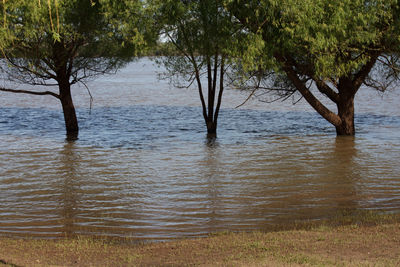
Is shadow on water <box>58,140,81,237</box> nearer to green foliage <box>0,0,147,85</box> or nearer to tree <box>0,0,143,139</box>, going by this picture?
tree <box>0,0,143,139</box>

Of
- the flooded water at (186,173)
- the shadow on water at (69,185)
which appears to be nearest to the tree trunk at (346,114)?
the flooded water at (186,173)

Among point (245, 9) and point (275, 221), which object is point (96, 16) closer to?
point (245, 9)

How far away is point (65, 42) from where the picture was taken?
65.6ft

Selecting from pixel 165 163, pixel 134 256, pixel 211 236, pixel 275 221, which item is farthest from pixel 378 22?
pixel 134 256

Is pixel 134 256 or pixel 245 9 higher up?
pixel 245 9

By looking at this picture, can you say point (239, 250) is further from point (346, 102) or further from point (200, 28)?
point (346, 102)

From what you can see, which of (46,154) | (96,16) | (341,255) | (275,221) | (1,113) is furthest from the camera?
(1,113)

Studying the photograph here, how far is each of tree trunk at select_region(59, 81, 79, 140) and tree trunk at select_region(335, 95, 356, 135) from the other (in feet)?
32.4

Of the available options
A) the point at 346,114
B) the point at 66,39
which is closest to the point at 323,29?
the point at 346,114

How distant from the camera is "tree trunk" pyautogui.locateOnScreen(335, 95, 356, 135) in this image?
19.9 meters

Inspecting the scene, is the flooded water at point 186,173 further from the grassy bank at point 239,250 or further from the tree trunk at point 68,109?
the grassy bank at point 239,250

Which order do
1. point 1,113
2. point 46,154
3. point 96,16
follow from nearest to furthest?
1. point 46,154
2. point 96,16
3. point 1,113

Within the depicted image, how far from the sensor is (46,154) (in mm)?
18375

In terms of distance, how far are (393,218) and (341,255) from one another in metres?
2.75
